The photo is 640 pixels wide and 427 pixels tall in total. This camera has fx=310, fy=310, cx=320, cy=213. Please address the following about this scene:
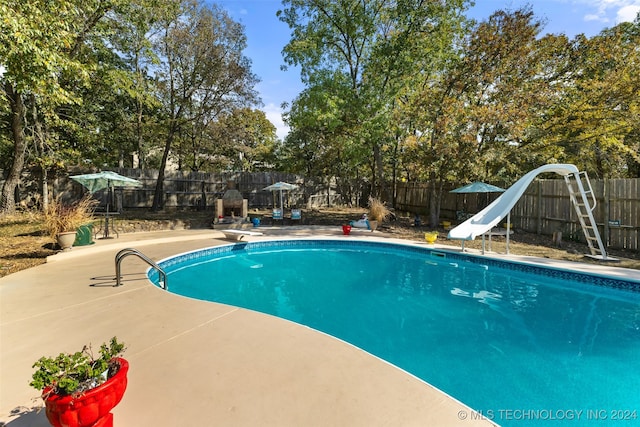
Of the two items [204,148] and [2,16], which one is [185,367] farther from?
[204,148]

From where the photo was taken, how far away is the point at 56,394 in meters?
1.54

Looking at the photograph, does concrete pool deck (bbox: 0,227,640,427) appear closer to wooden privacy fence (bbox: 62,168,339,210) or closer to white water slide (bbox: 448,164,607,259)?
white water slide (bbox: 448,164,607,259)

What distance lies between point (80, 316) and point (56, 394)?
2.49m

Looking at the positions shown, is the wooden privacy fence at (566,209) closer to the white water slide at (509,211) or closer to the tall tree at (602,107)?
the white water slide at (509,211)

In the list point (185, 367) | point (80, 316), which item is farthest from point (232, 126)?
point (185, 367)

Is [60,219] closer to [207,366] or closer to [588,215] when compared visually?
[207,366]

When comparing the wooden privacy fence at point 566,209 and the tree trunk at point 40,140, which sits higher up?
the tree trunk at point 40,140

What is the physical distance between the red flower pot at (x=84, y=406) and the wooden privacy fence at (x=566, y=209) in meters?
10.8

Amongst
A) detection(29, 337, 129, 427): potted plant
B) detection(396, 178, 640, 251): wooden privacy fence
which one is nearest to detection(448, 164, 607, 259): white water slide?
detection(396, 178, 640, 251): wooden privacy fence

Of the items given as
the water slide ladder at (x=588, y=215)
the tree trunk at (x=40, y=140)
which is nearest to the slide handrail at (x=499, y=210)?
the water slide ladder at (x=588, y=215)

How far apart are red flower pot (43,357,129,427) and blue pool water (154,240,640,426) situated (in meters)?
2.67

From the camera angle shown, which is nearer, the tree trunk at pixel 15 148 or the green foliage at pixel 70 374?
the green foliage at pixel 70 374

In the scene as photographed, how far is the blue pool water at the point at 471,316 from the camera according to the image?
289 centimetres

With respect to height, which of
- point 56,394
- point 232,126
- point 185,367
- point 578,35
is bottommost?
point 185,367
